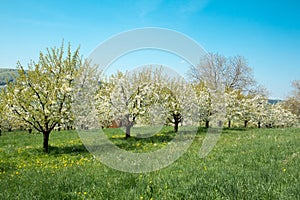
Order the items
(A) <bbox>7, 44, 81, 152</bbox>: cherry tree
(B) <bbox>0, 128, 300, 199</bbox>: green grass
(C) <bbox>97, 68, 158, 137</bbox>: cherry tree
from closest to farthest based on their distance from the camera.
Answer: (B) <bbox>0, 128, 300, 199</bbox>: green grass → (A) <bbox>7, 44, 81, 152</bbox>: cherry tree → (C) <bbox>97, 68, 158, 137</bbox>: cherry tree

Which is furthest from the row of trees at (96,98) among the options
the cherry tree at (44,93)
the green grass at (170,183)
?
the green grass at (170,183)

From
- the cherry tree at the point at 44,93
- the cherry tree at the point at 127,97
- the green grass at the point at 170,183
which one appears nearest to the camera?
the green grass at the point at 170,183

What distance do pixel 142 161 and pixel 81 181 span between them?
2.89m

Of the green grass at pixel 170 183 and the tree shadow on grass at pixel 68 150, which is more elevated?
the green grass at pixel 170 183

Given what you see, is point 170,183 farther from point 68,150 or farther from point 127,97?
point 127,97

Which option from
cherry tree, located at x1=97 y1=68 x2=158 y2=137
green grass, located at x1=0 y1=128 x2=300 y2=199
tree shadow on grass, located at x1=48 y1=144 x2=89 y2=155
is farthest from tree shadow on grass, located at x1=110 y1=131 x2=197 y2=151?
green grass, located at x1=0 y1=128 x2=300 y2=199

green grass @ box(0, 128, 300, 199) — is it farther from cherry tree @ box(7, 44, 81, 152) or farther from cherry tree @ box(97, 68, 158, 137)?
cherry tree @ box(97, 68, 158, 137)

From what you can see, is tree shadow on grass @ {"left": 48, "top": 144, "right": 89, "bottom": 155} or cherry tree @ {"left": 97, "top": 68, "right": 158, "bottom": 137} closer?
tree shadow on grass @ {"left": 48, "top": 144, "right": 89, "bottom": 155}

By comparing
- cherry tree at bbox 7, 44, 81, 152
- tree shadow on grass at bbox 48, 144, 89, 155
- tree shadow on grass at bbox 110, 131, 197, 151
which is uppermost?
cherry tree at bbox 7, 44, 81, 152

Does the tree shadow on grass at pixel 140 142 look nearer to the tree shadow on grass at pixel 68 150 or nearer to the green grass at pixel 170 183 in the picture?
the tree shadow on grass at pixel 68 150

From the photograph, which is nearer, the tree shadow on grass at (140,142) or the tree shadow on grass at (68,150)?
the tree shadow on grass at (68,150)

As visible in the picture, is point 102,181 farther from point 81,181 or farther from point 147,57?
point 147,57

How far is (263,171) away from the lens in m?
6.91

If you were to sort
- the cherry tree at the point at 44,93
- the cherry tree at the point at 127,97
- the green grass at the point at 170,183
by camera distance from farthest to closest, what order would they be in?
the cherry tree at the point at 127,97
the cherry tree at the point at 44,93
the green grass at the point at 170,183
